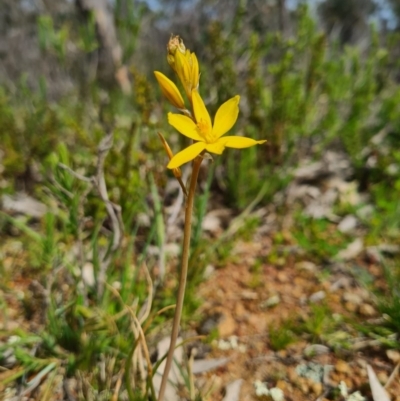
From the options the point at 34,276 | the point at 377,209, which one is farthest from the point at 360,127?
the point at 34,276

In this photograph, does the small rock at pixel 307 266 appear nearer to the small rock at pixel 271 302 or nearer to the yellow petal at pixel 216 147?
the small rock at pixel 271 302

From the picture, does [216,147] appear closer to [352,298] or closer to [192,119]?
[192,119]

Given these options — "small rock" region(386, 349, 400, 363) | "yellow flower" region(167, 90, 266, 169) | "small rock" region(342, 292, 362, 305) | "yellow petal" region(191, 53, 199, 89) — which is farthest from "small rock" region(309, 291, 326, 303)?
"yellow petal" region(191, 53, 199, 89)

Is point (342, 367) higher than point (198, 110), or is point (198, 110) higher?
point (198, 110)

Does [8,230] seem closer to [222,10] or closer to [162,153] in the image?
[162,153]

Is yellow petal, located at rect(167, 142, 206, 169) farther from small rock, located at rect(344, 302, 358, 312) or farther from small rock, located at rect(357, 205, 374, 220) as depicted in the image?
small rock, located at rect(357, 205, 374, 220)

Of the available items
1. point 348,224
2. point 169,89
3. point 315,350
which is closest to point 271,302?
point 315,350

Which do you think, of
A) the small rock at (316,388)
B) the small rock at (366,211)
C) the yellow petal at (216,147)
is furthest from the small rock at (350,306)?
the yellow petal at (216,147)
